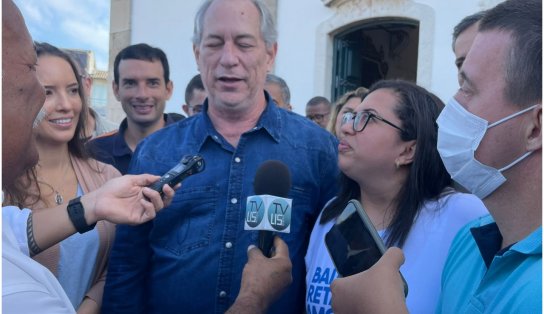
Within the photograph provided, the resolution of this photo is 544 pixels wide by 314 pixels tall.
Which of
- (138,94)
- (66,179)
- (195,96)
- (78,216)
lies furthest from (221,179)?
(195,96)

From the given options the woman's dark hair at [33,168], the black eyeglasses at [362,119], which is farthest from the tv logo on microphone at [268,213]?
the woman's dark hair at [33,168]

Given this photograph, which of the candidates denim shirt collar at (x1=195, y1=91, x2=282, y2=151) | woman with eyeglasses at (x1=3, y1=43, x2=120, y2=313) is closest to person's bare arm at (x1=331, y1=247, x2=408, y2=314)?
denim shirt collar at (x1=195, y1=91, x2=282, y2=151)

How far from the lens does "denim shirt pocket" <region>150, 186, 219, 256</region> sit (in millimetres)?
2439

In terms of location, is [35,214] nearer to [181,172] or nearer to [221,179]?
[181,172]

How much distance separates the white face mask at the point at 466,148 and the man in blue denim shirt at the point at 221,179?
76cm

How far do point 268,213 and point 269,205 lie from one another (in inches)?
1.6

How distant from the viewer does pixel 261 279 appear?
1937 millimetres

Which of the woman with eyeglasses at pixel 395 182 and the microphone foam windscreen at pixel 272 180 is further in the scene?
the woman with eyeglasses at pixel 395 182

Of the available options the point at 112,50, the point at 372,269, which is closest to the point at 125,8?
the point at 112,50

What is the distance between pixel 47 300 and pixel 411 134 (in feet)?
6.09

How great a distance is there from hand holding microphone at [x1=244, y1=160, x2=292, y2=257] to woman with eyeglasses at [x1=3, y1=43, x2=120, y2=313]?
2.84 feet

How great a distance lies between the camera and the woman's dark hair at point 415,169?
2.44m

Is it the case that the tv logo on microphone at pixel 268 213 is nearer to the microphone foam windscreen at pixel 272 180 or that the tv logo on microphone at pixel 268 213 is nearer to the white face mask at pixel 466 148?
the microphone foam windscreen at pixel 272 180

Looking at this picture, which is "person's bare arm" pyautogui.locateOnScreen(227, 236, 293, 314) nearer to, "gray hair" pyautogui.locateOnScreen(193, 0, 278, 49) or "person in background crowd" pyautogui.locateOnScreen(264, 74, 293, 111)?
"gray hair" pyautogui.locateOnScreen(193, 0, 278, 49)
